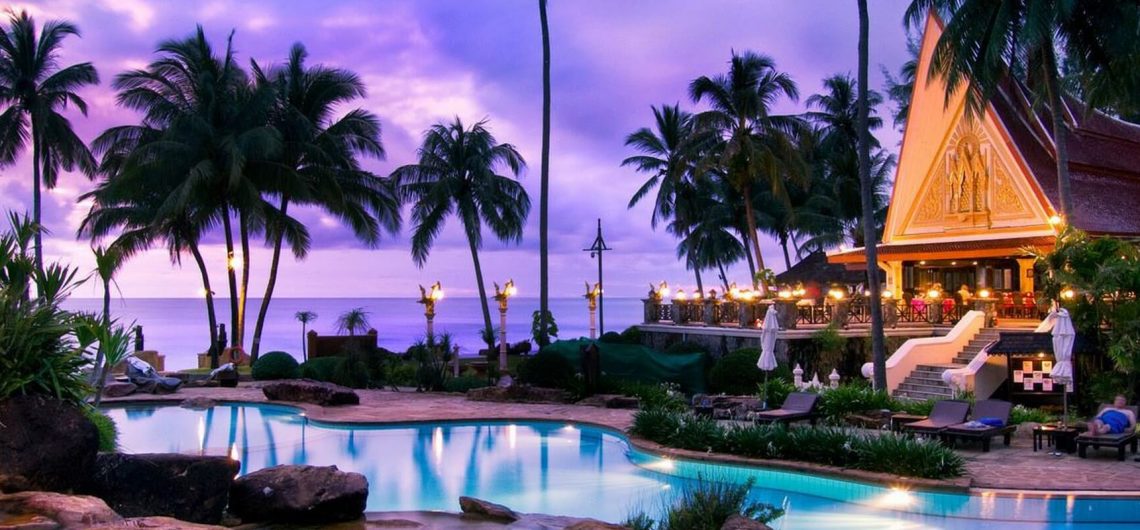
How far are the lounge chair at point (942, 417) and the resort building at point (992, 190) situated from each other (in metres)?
9.74

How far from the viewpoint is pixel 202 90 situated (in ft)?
106

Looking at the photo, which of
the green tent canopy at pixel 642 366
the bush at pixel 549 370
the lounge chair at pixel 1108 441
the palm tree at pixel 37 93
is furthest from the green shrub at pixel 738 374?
the palm tree at pixel 37 93

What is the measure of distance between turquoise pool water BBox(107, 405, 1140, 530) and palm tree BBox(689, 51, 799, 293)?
56.4ft

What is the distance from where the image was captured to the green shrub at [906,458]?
12727 millimetres

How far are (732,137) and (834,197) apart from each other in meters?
13.3

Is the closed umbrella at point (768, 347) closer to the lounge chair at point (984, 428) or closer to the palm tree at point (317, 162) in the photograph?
the lounge chair at point (984, 428)

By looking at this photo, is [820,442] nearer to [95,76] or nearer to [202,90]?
[202,90]

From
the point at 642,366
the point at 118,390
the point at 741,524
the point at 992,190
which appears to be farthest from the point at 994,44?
the point at 118,390

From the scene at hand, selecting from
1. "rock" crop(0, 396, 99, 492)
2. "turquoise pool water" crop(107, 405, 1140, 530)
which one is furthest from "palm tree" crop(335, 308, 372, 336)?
"rock" crop(0, 396, 99, 492)

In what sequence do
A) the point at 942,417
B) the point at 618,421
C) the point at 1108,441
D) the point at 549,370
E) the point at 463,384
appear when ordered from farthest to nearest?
the point at 463,384 → the point at 549,370 → the point at 618,421 → the point at 942,417 → the point at 1108,441

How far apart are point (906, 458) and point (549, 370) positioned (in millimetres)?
11771

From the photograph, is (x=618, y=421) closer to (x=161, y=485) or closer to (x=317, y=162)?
(x=161, y=485)

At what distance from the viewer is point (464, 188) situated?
122ft

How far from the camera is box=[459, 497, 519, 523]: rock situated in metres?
11.0
